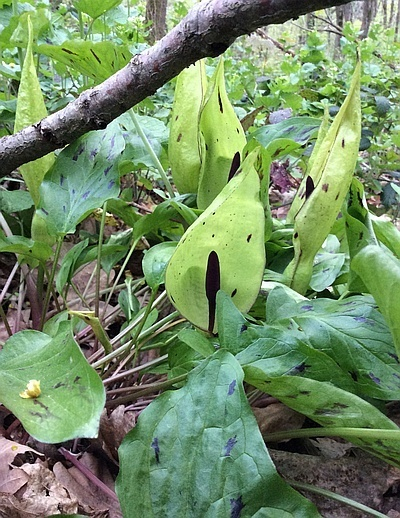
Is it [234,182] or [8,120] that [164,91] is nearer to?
[8,120]

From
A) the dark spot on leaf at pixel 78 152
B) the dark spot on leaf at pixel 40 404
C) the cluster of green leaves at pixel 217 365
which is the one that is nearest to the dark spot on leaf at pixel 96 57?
the cluster of green leaves at pixel 217 365

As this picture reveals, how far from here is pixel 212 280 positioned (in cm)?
Result: 50

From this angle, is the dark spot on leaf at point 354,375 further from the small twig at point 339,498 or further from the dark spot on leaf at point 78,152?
the dark spot on leaf at point 78,152

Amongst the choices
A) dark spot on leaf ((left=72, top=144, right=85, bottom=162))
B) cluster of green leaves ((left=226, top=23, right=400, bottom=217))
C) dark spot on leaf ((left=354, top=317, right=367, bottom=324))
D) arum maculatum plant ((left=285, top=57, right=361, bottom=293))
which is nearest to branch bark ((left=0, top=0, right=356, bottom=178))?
dark spot on leaf ((left=72, top=144, right=85, bottom=162))

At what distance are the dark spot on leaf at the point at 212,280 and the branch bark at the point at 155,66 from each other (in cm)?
20

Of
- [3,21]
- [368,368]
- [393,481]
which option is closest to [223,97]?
[368,368]

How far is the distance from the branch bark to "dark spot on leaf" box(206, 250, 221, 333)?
0.20 metres

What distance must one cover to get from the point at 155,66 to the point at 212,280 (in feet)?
0.79

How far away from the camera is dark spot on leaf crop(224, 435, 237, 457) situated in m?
0.37

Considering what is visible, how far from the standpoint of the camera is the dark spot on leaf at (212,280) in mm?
490

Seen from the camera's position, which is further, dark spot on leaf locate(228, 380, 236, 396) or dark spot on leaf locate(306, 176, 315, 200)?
dark spot on leaf locate(306, 176, 315, 200)

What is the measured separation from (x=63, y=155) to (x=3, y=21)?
1.62 feet

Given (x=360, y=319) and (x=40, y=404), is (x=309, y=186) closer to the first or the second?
(x=360, y=319)

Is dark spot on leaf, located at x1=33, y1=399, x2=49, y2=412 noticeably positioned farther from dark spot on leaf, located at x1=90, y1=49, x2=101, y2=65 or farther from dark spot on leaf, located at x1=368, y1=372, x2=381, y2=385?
dark spot on leaf, located at x1=90, y1=49, x2=101, y2=65
